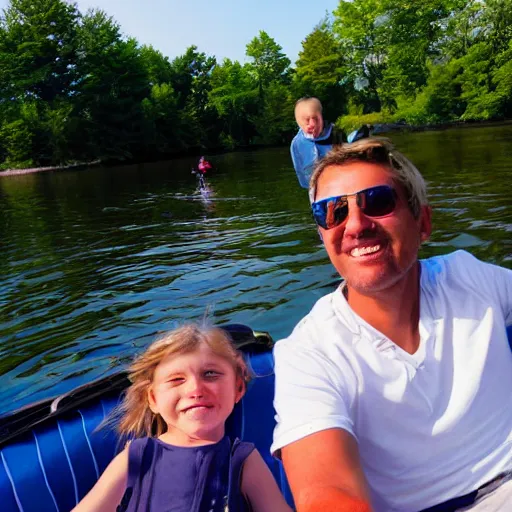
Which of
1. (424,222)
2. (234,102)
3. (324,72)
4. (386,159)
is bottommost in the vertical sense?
(424,222)

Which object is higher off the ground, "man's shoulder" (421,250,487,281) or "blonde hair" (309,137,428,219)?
"blonde hair" (309,137,428,219)

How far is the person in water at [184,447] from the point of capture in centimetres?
189

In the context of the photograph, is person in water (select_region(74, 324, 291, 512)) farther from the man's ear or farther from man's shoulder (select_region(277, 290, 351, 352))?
the man's ear

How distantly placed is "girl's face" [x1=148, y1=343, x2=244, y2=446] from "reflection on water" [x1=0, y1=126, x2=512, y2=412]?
104 inches

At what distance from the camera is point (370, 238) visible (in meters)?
1.74

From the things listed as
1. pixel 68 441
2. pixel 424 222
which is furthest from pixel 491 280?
pixel 68 441

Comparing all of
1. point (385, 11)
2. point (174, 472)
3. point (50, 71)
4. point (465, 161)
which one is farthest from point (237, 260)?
point (385, 11)

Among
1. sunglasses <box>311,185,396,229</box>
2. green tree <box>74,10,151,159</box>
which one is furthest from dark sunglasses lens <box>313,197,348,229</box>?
green tree <box>74,10,151,159</box>

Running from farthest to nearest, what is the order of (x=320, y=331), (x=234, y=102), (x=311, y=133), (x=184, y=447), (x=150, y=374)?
(x=234, y=102) → (x=311, y=133) → (x=150, y=374) → (x=184, y=447) → (x=320, y=331)

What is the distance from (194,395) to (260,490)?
413mm

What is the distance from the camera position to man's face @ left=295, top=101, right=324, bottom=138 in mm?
6020

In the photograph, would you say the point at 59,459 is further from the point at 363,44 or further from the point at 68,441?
the point at 363,44

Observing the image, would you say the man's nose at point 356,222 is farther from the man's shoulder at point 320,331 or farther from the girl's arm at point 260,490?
the girl's arm at point 260,490

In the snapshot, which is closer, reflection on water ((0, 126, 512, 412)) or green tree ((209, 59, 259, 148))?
reflection on water ((0, 126, 512, 412))
